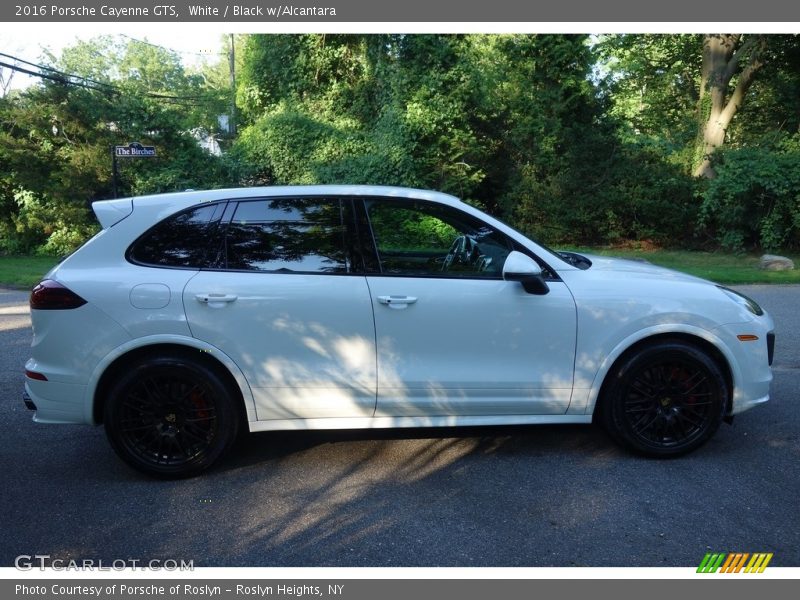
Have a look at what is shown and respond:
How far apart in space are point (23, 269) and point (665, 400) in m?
15.8

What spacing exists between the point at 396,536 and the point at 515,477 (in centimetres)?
100

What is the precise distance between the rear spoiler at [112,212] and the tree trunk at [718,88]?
63.4 feet

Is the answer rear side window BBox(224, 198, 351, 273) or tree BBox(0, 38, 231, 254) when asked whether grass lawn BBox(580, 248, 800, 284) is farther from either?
tree BBox(0, 38, 231, 254)

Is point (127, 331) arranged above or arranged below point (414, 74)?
below

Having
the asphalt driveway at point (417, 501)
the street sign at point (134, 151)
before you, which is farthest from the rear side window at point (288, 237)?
the street sign at point (134, 151)

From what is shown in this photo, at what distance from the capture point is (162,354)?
13.3 ft

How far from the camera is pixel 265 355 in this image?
409 cm

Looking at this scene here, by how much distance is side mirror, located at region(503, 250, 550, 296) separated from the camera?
4023 millimetres

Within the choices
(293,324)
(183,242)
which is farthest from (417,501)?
Result: (183,242)

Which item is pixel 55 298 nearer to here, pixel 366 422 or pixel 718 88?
pixel 366 422

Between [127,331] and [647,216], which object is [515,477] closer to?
[127,331]

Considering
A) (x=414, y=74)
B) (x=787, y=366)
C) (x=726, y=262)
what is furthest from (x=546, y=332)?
(x=414, y=74)

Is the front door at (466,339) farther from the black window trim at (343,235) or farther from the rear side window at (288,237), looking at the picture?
the rear side window at (288,237)

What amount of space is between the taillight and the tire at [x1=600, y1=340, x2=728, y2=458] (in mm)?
3295
